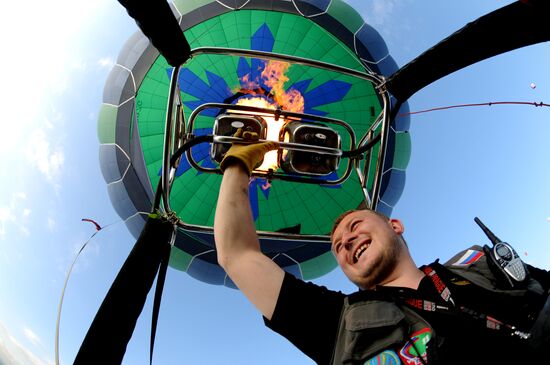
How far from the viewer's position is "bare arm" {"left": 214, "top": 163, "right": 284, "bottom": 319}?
112cm

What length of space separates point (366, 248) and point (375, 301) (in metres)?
0.33

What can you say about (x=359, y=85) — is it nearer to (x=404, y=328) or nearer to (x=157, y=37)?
(x=157, y=37)

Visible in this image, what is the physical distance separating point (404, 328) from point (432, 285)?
0.27 metres

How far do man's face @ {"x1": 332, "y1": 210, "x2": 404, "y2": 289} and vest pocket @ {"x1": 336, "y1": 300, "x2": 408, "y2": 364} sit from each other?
0.29 meters

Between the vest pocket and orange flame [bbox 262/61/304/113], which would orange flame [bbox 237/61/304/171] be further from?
the vest pocket

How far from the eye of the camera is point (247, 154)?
4.21 ft

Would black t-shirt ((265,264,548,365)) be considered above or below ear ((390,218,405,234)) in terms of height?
below

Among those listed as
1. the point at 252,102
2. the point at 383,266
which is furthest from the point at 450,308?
the point at 252,102

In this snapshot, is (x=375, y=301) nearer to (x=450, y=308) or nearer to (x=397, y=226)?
(x=450, y=308)

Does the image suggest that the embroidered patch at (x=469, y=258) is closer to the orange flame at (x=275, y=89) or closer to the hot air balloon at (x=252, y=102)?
the hot air balloon at (x=252, y=102)

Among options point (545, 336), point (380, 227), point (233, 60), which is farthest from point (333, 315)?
point (233, 60)

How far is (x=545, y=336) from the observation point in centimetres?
85

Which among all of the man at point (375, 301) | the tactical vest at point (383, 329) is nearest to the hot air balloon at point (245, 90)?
the man at point (375, 301)

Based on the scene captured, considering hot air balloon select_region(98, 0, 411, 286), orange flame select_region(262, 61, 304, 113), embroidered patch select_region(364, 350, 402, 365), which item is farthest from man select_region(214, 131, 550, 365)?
orange flame select_region(262, 61, 304, 113)
